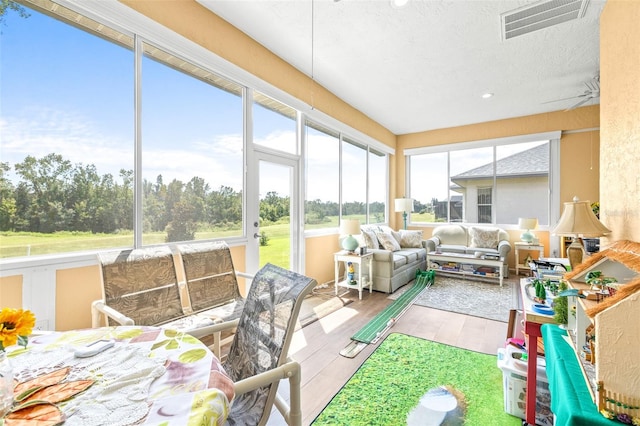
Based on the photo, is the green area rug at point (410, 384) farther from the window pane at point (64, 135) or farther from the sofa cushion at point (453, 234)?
the sofa cushion at point (453, 234)

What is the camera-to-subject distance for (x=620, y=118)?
1774 millimetres

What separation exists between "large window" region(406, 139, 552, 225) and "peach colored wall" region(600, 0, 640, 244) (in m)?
3.98

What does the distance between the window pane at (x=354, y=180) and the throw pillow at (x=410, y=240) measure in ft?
2.81

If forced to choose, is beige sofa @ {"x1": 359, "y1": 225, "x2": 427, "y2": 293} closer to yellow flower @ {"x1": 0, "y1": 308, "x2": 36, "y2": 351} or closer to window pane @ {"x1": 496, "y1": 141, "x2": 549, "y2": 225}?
window pane @ {"x1": 496, "y1": 141, "x2": 549, "y2": 225}

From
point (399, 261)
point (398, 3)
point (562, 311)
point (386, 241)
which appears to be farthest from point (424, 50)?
point (562, 311)

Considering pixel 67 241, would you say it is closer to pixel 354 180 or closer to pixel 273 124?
pixel 273 124

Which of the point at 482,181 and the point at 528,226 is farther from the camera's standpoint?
the point at 482,181

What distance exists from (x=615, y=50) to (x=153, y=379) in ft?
10.2

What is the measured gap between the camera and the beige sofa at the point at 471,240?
4992mm

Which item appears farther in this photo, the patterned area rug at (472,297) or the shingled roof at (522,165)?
the shingled roof at (522,165)

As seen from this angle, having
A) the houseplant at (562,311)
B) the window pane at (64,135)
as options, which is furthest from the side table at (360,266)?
the window pane at (64,135)

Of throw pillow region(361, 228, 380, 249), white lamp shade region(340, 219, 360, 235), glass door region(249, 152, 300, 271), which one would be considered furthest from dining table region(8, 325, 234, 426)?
throw pillow region(361, 228, 380, 249)

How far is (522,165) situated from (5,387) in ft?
23.5

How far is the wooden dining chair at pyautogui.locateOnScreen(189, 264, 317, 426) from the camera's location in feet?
3.43
